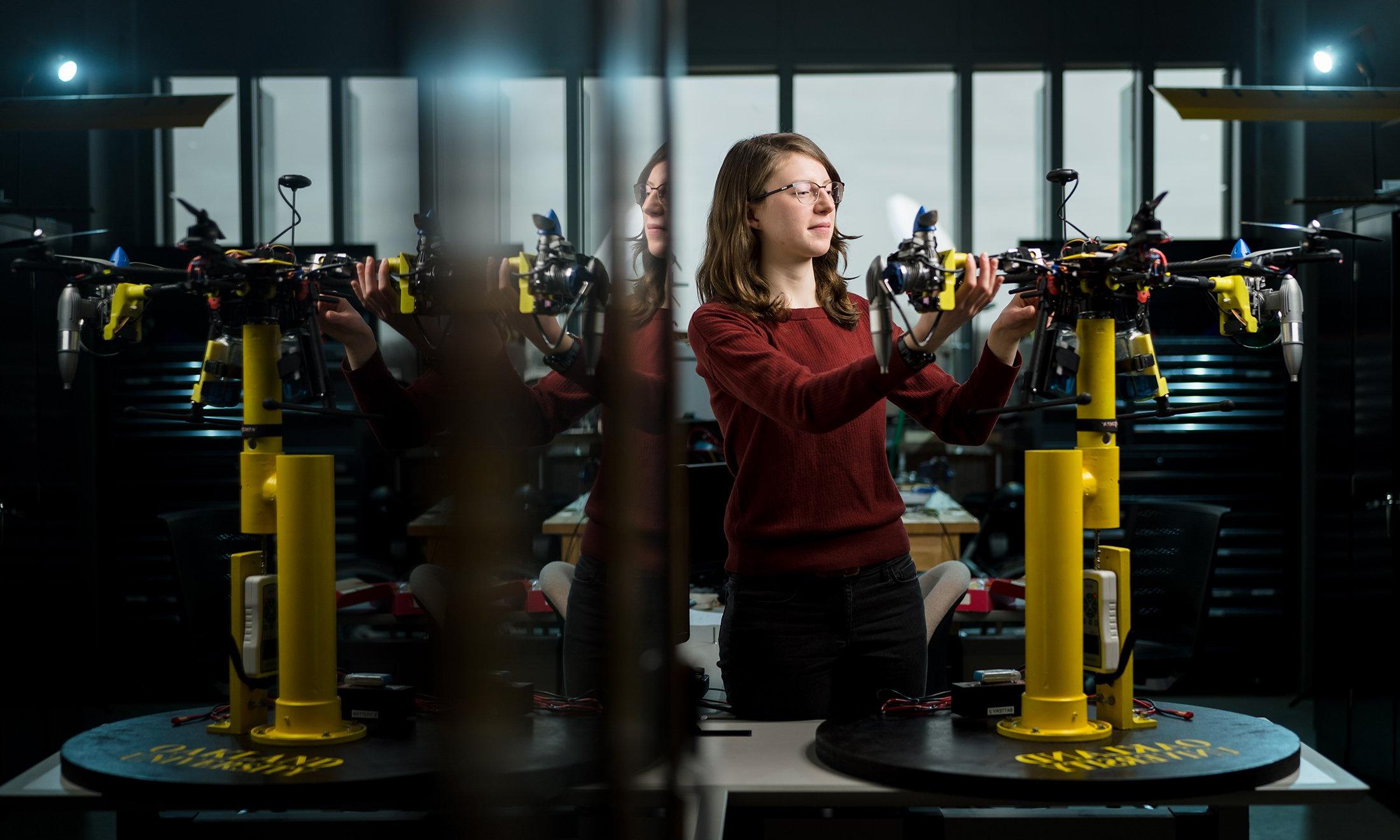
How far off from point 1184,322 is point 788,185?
3305mm

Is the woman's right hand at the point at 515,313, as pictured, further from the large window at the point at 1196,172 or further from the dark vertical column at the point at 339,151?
the large window at the point at 1196,172

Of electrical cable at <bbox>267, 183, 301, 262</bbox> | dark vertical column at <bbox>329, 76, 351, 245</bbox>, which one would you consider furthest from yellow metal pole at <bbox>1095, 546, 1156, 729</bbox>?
dark vertical column at <bbox>329, 76, 351, 245</bbox>

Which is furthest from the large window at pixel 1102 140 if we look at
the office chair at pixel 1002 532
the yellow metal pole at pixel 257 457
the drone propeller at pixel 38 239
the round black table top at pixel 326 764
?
the round black table top at pixel 326 764

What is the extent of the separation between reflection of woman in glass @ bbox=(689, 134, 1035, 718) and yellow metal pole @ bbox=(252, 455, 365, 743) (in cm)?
52

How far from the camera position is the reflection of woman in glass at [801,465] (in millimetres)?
1190

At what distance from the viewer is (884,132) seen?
5.23 m

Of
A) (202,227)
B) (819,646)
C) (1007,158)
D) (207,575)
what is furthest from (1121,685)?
(1007,158)

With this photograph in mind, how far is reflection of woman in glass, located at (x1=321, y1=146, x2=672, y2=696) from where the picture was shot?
212 millimetres

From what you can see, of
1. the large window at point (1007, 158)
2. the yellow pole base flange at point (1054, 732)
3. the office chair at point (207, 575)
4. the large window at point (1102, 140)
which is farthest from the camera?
the large window at point (1007, 158)

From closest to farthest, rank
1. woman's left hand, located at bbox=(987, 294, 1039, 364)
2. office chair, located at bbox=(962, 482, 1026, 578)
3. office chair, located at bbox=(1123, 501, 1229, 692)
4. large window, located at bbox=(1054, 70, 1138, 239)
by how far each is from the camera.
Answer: woman's left hand, located at bbox=(987, 294, 1039, 364), office chair, located at bbox=(1123, 501, 1229, 692), office chair, located at bbox=(962, 482, 1026, 578), large window, located at bbox=(1054, 70, 1138, 239)

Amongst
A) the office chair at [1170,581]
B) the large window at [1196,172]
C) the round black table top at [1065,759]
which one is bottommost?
the office chair at [1170,581]

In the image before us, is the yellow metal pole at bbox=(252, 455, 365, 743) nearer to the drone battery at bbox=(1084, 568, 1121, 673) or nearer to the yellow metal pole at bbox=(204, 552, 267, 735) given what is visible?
the yellow metal pole at bbox=(204, 552, 267, 735)

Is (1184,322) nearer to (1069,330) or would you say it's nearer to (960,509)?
(960,509)

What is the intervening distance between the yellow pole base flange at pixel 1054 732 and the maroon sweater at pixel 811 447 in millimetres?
240
